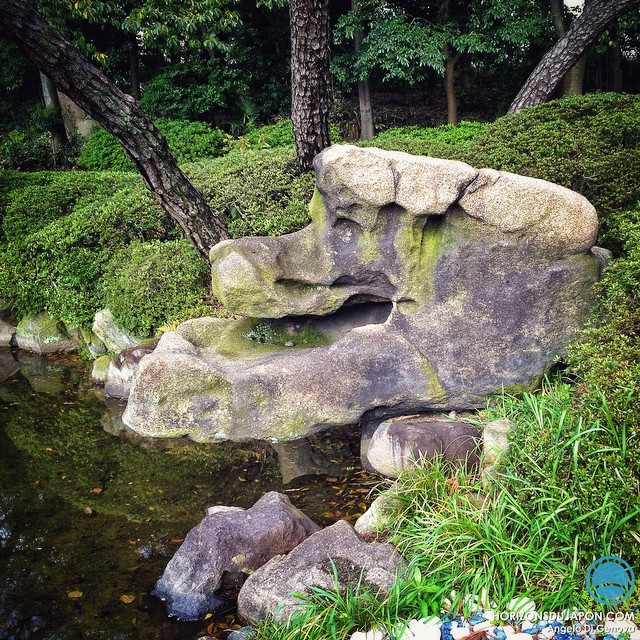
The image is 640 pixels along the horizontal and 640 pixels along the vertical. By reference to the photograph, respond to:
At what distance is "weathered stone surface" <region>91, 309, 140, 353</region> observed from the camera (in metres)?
7.39

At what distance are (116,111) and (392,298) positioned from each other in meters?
3.42

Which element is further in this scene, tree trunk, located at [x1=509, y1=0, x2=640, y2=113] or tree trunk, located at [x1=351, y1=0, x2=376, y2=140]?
tree trunk, located at [x1=351, y1=0, x2=376, y2=140]

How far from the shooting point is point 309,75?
678 centimetres

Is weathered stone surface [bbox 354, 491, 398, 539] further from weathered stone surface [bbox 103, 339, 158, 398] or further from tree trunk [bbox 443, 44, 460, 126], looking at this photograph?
tree trunk [bbox 443, 44, 460, 126]

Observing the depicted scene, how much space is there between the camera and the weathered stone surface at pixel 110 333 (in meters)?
7.39

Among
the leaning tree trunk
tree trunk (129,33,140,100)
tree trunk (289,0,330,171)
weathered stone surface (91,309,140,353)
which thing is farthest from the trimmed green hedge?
tree trunk (129,33,140,100)

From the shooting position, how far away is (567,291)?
4.54 metres

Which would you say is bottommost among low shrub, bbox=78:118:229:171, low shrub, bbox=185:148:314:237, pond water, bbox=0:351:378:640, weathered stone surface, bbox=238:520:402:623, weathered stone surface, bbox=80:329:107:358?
pond water, bbox=0:351:378:640

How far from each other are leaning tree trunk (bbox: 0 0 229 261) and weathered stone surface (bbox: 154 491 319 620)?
3508 millimetres

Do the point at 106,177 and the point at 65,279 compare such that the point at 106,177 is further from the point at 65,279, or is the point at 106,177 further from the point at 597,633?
the point at 597,633

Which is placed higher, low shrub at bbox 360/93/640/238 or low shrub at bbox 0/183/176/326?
low shrub at bbox 360/93/640/238

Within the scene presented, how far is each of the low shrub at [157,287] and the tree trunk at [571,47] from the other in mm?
4619

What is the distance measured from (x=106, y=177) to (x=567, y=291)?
25.3 feet

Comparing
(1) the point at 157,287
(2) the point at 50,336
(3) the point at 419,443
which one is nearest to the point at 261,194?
(1) the point at 157,287
